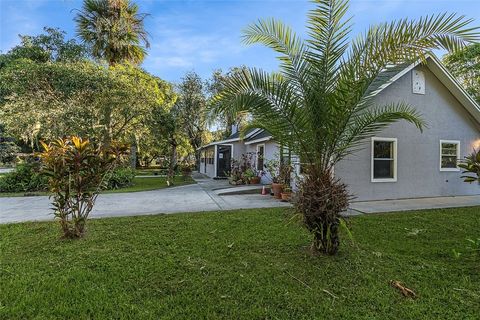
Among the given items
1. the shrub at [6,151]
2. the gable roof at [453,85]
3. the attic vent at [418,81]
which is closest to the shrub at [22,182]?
the shrub at [6,151]

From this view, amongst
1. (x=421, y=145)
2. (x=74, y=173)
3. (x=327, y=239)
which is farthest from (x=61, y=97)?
(x=421, y=145)

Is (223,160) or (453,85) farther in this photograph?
(223,160)

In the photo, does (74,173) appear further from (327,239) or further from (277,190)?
(277,190)

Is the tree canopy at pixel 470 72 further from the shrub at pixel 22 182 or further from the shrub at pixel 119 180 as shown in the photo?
the shrub at pixel 22 182

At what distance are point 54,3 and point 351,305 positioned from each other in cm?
792

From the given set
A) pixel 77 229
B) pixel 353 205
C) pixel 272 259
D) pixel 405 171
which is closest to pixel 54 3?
pixel 77 229

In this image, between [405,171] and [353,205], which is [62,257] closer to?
[353,205]

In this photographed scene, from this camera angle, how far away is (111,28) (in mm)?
16281

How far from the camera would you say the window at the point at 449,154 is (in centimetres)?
1037

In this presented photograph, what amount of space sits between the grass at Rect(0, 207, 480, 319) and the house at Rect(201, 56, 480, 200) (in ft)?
12.6

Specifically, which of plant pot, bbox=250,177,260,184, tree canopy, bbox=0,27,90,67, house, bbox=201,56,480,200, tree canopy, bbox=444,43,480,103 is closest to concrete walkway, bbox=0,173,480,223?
house, bbox=201,56,480,200

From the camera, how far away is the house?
9.37 m

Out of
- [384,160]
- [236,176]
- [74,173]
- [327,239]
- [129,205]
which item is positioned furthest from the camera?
[236,176]

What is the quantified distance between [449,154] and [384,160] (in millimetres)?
3099
